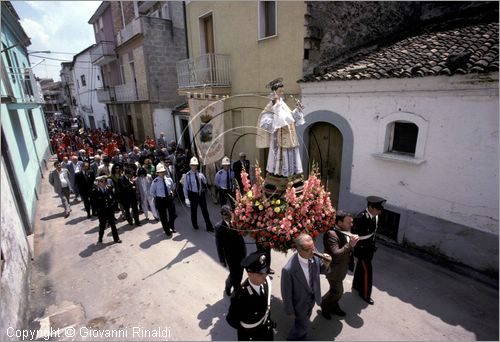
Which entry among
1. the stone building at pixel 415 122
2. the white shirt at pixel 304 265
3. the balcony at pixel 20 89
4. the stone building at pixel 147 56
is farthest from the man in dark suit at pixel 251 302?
the stone building at pixel 147 56

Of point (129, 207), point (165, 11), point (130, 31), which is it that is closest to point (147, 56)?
point (130, 31)

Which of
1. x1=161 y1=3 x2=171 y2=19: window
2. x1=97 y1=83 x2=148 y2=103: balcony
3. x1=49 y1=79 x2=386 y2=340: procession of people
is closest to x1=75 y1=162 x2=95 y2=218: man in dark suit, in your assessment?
x1=49 y1=79 x2=386 y2=340: procession of people

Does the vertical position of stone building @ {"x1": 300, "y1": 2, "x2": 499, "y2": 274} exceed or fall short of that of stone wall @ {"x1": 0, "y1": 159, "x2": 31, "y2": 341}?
it exceeds it

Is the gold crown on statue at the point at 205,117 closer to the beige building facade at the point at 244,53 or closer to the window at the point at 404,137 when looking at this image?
the beige building facade at the point at 244,53

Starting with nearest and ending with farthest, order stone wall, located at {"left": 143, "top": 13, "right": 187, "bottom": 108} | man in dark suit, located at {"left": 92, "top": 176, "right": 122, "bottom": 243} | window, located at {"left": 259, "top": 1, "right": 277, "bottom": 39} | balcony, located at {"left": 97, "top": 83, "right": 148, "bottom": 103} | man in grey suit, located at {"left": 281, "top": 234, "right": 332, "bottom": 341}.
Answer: man in grey suit, located at {"left": 281, "top": 234, "right": 332, "bottom": 341} < man in dark suit, located at {"left": 92, "top": 176, "right": 122, "bottom": 243} < window, located at {"left": 259, "top": 1, "right": 277, "bottom": 39} < stone wall, located at {"left": 143, "top": 13, "right": 187, "bottom": 108} < balcony, located at {"left": 97, "top": 83, "right": 148, "bottom": 103}

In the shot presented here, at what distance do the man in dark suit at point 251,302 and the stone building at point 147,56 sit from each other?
15.6 m

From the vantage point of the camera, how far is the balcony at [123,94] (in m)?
17.4

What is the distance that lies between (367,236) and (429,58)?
454 centimetres

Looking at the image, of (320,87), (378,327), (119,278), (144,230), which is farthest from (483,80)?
(144,230)

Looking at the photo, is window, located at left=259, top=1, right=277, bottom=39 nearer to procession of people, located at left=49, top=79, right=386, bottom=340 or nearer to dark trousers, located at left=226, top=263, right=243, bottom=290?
procession of people, located at left=49, top=79, right=386, bottom=340

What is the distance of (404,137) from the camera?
6219 mm

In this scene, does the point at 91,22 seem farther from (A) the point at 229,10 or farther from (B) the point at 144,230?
(B) the point at 144,230

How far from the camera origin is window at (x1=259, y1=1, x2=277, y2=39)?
859cm

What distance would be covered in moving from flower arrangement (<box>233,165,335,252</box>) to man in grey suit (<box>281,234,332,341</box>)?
1.92ft
